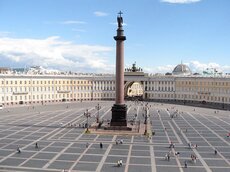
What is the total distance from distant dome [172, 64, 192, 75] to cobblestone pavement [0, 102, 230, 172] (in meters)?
81.0

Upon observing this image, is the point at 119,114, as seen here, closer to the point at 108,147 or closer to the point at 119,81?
the point at 119,81

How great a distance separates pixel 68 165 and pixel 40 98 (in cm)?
7659

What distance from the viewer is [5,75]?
10019 centimetres

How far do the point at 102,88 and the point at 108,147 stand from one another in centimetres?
8192

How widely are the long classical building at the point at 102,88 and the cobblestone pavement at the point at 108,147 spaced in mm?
37076

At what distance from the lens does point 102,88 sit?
415 feet

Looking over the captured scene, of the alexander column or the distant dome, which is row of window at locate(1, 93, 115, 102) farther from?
the alexander column

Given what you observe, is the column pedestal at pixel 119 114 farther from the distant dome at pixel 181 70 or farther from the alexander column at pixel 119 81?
the distant dome at pixel 181 70

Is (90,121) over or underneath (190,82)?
underneath

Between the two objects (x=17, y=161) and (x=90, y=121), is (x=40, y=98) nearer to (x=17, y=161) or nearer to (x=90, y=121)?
(x=90, y=121)

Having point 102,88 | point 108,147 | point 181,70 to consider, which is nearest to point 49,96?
point 102,88

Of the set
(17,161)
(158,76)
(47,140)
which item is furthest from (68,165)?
(158,76)

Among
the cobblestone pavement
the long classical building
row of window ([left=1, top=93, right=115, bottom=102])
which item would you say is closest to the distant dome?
the long classical building

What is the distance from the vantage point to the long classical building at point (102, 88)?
104062 mm
